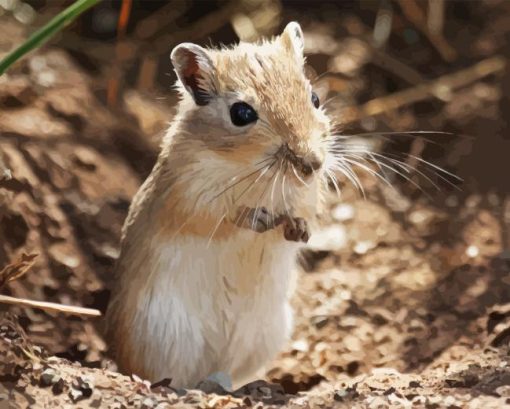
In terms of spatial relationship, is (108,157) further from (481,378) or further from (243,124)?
(481,378)

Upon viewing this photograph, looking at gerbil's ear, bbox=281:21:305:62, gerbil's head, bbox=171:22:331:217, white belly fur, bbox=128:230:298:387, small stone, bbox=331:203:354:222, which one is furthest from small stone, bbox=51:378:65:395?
small stone, bbox=331:203:354:222

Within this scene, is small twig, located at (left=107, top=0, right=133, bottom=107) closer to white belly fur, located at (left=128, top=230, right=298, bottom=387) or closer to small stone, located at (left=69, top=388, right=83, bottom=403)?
white belly fur, located at (left=128, top=230, right=298, bottom=387)

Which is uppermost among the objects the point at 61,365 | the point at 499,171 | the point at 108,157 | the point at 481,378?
the point at 499,171

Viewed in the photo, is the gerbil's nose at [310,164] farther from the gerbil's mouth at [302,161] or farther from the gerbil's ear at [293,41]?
the gerbil's ear at [293,41]

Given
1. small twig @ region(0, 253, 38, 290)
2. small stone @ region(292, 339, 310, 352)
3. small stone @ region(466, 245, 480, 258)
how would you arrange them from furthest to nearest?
small stone @ region(466, 245, 480, 258) < small stone @ region(292, 339, 310, 352) < small twig @ region(0, 253, 38, 290)

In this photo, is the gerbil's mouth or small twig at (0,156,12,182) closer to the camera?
the gerbil's mouth

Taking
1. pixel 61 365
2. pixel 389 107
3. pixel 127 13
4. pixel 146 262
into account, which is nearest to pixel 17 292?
pixel 146 262
